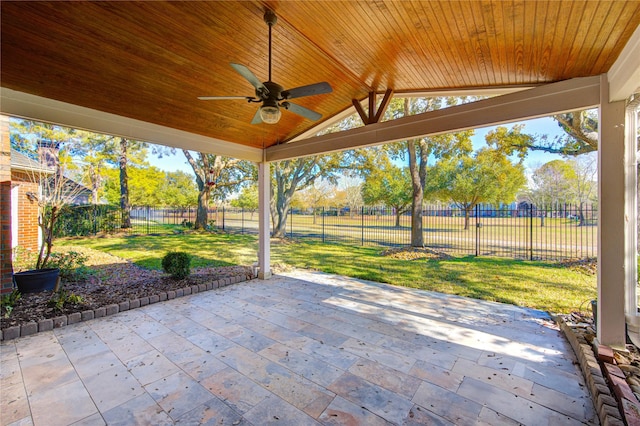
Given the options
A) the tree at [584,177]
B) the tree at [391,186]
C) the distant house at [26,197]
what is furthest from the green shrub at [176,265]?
the tree at [584,177]

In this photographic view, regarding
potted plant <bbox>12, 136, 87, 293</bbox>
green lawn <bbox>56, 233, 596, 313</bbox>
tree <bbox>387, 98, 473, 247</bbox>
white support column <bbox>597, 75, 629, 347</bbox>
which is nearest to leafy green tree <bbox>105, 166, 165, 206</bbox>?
green lawn <bbox>56, 233, 596, 313</bbox>

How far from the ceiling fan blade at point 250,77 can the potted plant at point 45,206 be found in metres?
4.31

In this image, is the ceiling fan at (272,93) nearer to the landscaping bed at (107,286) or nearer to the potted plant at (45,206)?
the landscaping bed at (107,286)

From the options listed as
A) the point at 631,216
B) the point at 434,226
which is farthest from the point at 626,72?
the point at 434,226

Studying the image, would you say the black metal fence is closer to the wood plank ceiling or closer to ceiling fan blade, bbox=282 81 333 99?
the wood plank ceiling

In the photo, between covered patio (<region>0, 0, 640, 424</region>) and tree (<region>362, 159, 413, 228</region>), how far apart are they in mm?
6424

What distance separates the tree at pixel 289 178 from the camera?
449 inches

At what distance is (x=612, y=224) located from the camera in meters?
2.54

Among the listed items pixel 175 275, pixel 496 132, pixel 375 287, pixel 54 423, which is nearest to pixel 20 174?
pixel 175 275

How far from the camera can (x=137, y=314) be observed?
371cm

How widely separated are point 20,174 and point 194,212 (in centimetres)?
636

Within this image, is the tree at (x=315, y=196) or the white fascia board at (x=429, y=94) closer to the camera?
the white fascia board at (x=429, y=94)

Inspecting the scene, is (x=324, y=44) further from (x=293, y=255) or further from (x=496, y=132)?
(x=496, y=132)

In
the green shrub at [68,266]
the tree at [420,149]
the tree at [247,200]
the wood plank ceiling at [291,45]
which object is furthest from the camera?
the tree at [247,200]
